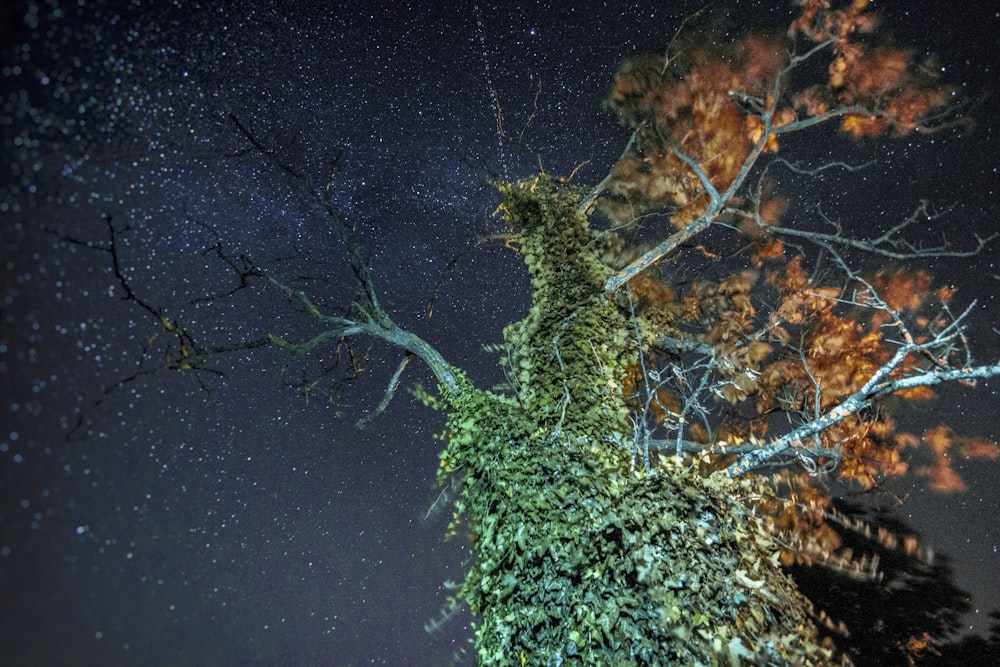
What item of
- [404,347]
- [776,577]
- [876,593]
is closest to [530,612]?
[776,577]

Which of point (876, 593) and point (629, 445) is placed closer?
point (629, 445)

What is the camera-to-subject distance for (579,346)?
5.64m

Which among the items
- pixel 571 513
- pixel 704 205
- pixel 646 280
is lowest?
pixel 571 513

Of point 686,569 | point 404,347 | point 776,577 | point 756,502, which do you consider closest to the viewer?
point 686,569

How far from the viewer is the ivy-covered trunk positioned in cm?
373

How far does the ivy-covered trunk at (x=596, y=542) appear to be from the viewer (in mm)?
3730

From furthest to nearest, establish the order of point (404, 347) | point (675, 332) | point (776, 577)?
point (675, 332)
point (404, 347)
point (776, 577)

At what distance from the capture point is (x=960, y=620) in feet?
27.9

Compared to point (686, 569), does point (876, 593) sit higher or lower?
lower

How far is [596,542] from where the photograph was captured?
413cm

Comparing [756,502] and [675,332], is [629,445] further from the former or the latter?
[675,332]

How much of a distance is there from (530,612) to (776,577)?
2.26 meters

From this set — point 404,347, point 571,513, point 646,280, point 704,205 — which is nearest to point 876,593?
point 646,280

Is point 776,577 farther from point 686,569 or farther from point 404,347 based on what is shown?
point 404,347
